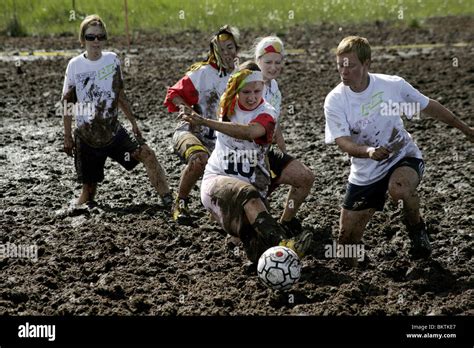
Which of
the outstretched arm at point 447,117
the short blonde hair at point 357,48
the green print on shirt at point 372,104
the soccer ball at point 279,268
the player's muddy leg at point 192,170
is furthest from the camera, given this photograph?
the player's muddy leg at point 192,170

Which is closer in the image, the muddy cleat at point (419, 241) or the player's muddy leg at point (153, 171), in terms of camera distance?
the muddy cleat at point (419, 241)

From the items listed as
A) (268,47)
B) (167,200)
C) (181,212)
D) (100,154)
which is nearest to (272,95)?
(268,47)

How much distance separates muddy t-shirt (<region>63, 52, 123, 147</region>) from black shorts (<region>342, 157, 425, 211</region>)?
125 inches

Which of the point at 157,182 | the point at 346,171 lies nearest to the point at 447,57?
the point at 346,171

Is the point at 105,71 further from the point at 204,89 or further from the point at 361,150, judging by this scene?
the point at 361,150

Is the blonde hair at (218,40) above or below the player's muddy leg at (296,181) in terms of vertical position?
above

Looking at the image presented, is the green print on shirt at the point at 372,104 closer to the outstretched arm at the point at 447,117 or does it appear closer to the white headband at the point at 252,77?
the outstretched arm at the point at 447,117

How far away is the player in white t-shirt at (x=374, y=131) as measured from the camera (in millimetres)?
7895

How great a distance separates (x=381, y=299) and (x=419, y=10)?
23030 mm

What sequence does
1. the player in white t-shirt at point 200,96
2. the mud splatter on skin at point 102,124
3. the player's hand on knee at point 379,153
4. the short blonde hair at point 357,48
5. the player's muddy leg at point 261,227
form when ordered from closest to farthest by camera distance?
the player's hand on knee at point 379,153 < the player's muddy leg at point 261,227 < the short blonde hair at point 357,48 < the player in white t-shirt at point 200,96 < the mud splatter on skin at point 102,124

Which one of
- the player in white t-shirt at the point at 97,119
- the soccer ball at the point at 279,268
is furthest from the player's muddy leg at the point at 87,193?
the soccer ball at the point at 279,268

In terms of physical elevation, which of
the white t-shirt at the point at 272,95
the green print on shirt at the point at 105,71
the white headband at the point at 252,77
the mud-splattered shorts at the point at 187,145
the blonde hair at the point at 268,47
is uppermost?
the blonde hair at the point at 268,47

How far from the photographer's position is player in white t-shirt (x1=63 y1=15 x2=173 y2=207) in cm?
1029

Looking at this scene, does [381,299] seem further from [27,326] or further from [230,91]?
[27,326]
